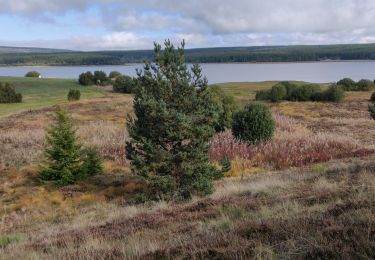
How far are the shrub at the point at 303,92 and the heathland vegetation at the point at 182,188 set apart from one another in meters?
31.1

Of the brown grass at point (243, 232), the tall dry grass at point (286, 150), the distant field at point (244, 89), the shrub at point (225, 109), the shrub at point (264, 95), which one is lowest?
the distant field at point (244, 89)

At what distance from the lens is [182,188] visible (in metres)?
14.1

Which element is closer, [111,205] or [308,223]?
[308,223]

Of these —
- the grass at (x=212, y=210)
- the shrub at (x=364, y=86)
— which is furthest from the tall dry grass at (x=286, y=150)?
the shrub at (x=364, y=86)

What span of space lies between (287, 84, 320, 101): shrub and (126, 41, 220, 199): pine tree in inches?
1936

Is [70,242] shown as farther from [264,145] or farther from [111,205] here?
[264,145]

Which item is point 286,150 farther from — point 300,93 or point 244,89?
point 244,89

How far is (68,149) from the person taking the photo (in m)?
18.3

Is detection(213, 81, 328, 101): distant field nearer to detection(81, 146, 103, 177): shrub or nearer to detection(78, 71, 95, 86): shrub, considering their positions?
detection(78, 71, 95, 86): shrub

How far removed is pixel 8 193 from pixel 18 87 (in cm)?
6974

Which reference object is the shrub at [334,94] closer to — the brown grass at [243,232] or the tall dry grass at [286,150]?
the tall dry grass at [286,150]

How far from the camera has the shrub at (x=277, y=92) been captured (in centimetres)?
5928

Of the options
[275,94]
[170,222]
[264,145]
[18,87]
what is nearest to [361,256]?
[170,222]

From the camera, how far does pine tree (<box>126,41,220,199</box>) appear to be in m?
13.6
